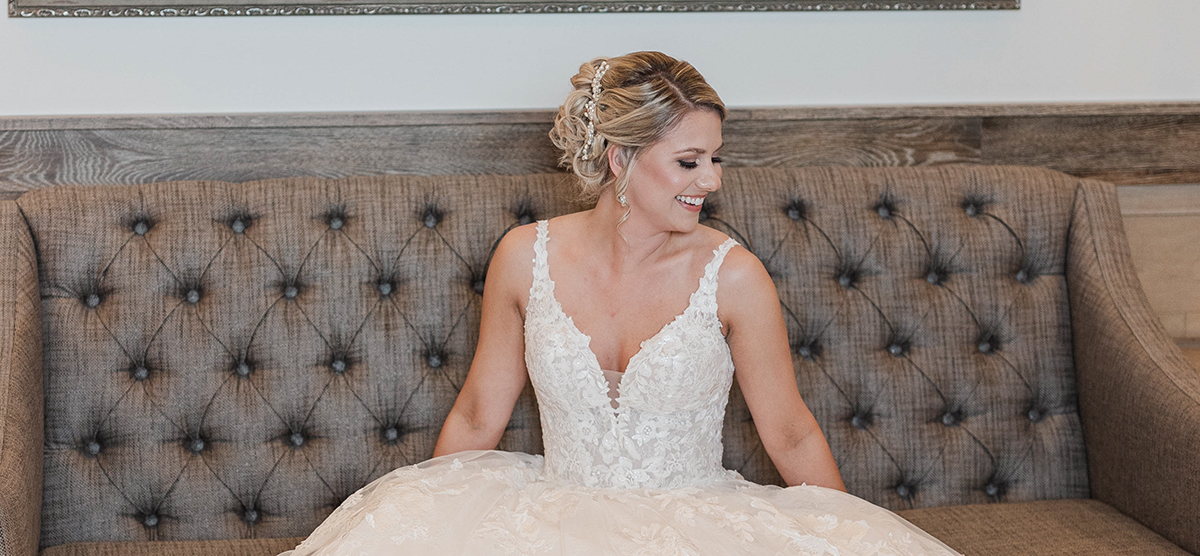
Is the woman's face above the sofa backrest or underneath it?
above

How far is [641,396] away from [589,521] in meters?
0.30

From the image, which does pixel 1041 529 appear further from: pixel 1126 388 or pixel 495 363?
pixel 495 363

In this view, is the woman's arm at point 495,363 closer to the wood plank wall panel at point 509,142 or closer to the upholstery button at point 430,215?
the upholstery button at point 430,215

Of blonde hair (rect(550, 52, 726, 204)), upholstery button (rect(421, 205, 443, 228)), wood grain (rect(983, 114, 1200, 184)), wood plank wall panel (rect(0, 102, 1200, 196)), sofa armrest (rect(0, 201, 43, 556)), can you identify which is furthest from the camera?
wood grain (rect(983, 114, 1200, 184))

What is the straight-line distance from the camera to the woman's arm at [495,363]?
2.13m

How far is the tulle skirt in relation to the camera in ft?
5.45

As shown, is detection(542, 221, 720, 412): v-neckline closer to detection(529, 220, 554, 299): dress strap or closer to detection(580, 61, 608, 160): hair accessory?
detection(529, 220, 554, 299): dress strap

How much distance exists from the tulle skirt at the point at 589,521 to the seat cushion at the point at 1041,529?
38cm

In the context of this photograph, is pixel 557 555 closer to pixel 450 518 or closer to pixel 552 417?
pixel 450 518

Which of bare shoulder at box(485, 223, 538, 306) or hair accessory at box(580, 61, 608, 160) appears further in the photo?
bare shoulder at box(485, 223, 538, 306)

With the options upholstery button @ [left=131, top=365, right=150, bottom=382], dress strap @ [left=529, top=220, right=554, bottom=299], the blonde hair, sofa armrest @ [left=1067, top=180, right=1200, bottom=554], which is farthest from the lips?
upholstery button @ [left=131, top=365, right=150, bottom=382]

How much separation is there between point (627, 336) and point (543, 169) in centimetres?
75

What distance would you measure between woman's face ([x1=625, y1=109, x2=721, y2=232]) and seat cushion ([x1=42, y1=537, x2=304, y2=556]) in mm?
1127

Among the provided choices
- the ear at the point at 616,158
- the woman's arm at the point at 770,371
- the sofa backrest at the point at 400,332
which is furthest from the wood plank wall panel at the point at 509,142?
the woman's arm at the point at 770,371
